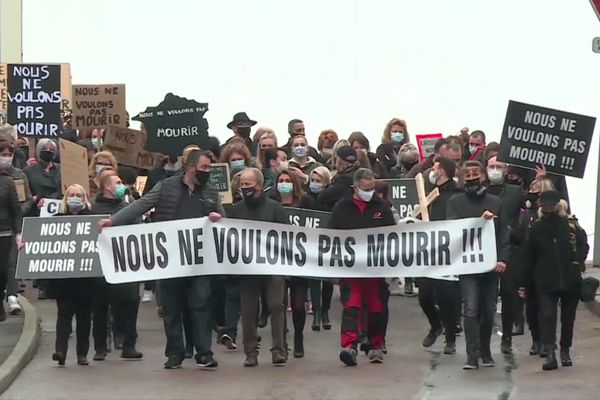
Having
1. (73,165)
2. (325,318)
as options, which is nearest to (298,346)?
(325,318)

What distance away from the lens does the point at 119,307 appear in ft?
51.1

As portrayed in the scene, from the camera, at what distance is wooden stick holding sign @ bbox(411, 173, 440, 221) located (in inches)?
653

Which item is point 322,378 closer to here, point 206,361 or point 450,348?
point 206,361

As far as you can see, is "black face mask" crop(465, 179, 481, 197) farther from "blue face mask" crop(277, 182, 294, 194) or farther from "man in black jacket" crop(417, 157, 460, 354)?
"blue face mask" crop(277, 182, 294, 194)

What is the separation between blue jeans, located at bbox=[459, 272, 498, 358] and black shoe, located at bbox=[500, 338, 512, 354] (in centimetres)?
71

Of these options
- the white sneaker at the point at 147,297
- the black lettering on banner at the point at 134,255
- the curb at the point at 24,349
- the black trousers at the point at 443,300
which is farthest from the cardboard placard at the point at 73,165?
the black trousers at the point at 443,300

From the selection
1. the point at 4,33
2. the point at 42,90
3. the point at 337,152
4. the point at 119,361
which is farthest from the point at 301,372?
the point at 4,33

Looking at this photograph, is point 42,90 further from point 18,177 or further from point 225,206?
point 225,206

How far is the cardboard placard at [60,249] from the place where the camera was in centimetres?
1502

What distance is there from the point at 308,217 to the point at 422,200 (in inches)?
59.2

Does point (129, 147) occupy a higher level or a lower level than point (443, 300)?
higher

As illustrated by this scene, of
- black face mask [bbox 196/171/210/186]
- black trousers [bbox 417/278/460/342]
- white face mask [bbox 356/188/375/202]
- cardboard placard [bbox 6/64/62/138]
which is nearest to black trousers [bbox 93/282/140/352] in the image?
black face mask [bbox 196/171/210/186]

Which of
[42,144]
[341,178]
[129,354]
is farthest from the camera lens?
[42,144]

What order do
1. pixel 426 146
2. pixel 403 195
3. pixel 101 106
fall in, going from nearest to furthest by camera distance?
pixel 403 195 → pixel 101 106 → pixel 426 146
